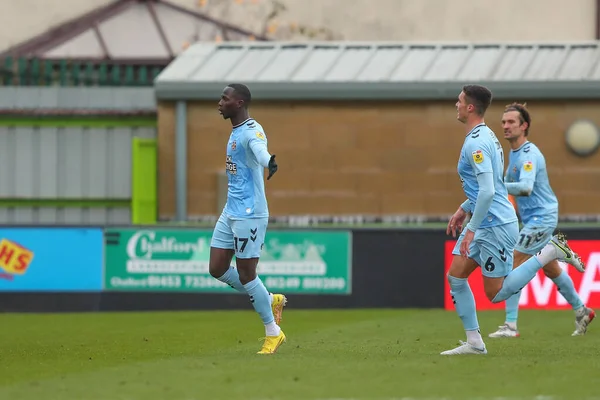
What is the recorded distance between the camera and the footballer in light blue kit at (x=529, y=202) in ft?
42.0

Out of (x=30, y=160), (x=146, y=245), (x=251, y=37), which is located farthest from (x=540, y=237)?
(x=251, y=37)

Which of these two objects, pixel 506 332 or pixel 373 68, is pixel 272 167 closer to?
pixel 506 332

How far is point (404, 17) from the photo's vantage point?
3322 centimetres

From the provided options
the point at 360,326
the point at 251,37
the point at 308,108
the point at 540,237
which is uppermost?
the point at 251,37

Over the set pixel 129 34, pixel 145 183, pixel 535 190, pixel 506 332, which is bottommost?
pixel 506 332

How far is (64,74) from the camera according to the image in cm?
2658

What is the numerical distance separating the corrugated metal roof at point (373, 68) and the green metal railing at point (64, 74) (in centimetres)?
201

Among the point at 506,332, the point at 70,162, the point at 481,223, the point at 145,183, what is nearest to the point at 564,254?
the point at 506,332

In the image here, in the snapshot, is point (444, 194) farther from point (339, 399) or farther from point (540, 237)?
point (339, 399)

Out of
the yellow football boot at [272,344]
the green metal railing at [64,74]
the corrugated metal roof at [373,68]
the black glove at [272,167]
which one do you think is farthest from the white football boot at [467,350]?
the green metal railing at [64,74]

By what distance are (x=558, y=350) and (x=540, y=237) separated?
2041mm

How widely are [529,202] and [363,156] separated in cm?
935

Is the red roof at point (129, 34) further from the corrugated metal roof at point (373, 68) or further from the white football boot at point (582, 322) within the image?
the white football boot at point (582, 322)

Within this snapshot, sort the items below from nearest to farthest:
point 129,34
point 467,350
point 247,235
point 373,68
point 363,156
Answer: point 467,350 → point 247,235 → point 363,156 → point 373,68 → point 129,34
